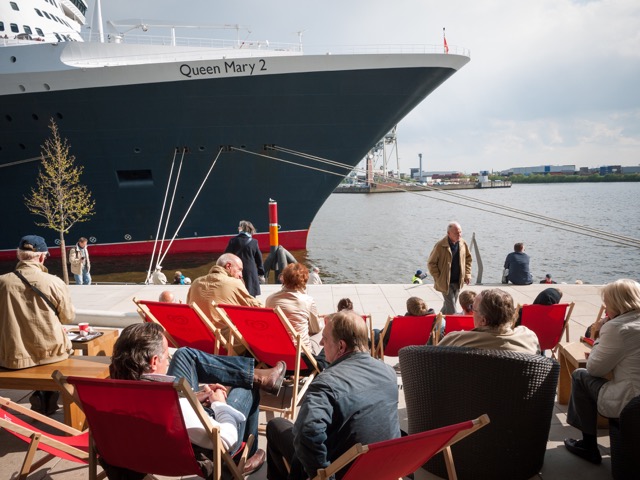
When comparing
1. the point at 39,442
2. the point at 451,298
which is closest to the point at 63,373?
the point at 39,442

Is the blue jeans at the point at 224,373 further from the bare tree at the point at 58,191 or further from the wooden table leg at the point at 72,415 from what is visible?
the bare tree at the point at 58,191

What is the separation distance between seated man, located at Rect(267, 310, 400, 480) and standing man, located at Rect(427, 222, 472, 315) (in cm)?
414

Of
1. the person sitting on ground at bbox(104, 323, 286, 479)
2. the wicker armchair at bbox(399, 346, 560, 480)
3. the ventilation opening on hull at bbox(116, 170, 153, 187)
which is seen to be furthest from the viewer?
the ventilation opening on hull at bbox(116, 170, 153, 187)

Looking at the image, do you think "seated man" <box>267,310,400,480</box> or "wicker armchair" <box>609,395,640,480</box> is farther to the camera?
"wicker armchair" <box>609,395,640,480</box>

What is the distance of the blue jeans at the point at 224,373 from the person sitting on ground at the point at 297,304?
1.12 m

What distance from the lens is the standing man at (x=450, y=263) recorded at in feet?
19.6

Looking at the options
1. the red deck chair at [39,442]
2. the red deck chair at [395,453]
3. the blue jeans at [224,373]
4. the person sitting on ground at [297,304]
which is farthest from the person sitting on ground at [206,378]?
the person sitting on ground at [297,304]

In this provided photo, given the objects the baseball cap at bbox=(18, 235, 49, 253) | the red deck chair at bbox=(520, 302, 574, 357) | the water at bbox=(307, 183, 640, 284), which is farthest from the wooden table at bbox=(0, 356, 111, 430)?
the water at bbox=(307, 183, 640, 284)

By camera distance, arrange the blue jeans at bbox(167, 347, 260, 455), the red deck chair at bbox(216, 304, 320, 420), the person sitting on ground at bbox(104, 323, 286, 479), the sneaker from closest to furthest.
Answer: the person sitting on ground at bbox(104, 323, 286, 479)
the blue jeans at bbox(167, 347, 260, 455)
the sneaker
the red deck chair at bbox(216, 304, 320, 420)

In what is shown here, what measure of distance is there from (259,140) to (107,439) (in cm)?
1358

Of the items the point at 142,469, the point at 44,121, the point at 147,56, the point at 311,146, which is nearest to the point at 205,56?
the point at 147,56

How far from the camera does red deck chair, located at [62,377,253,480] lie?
181 centimetres

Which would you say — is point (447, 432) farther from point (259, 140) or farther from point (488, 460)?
point (259, 140)

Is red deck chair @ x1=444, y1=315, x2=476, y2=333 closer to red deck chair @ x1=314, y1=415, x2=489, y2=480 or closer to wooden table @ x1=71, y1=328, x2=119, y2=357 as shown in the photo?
red deck chair @ x1=314, y1=415, x2=489, y2=480
